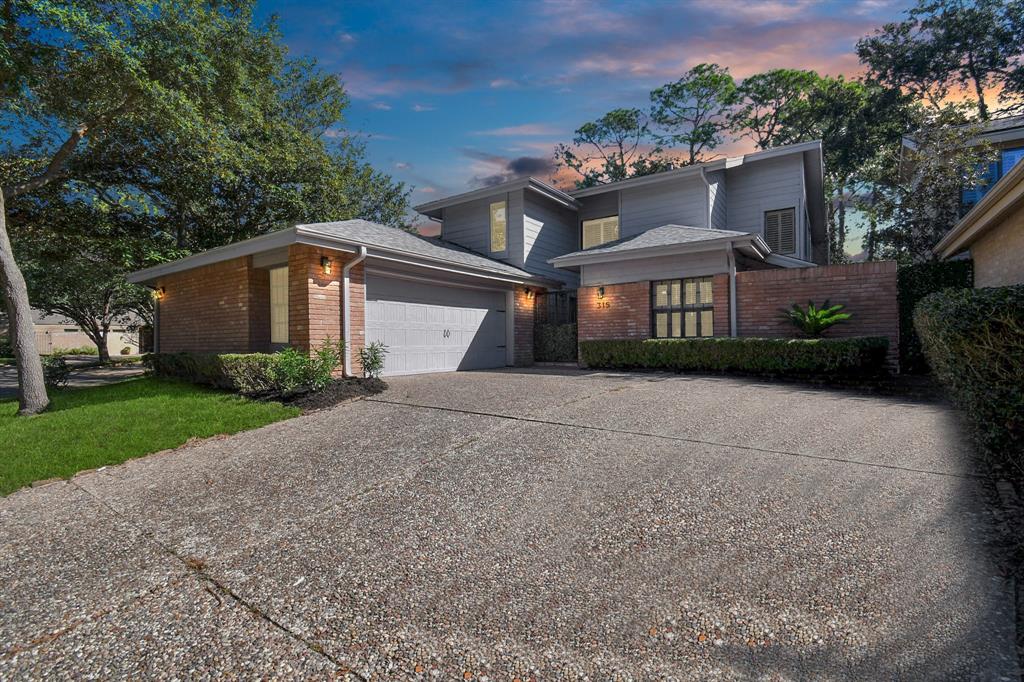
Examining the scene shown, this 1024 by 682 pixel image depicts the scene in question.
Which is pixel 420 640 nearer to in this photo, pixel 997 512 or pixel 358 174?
pixel 997 512

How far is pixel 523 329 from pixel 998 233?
9.48 m

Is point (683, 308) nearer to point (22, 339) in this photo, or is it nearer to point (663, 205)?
point (663, 205)

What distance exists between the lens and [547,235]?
574 inches

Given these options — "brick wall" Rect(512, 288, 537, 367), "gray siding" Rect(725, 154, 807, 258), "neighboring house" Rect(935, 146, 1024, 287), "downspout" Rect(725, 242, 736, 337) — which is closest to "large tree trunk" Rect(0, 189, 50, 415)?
"brick wall" Rect(512, 288, 537, 367)

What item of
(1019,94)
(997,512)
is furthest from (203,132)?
(1019,94)

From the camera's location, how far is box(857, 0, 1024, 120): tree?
19391mm

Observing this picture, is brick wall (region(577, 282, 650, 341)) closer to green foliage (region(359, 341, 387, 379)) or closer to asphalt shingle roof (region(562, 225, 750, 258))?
asphalt shingle roof (region(562, 225, 750, 258))

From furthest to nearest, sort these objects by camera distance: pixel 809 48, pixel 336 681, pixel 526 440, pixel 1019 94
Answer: pixel 1019 94 < pixel 809 48 < pixel 526 440 < pixel 336 681

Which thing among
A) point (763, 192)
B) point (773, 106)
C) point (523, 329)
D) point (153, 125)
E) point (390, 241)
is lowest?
point (523, 329)

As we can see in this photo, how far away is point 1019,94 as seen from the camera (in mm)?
19594

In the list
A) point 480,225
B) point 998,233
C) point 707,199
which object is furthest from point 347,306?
point 998,233

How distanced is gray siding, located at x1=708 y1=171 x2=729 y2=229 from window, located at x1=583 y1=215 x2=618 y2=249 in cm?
280

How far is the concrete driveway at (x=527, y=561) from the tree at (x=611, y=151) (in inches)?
907

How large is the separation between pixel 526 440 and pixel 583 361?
21.4ft
